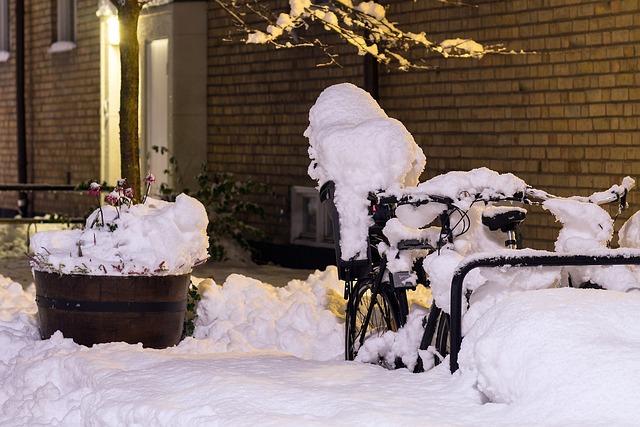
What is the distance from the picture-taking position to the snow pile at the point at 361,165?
6914 mm

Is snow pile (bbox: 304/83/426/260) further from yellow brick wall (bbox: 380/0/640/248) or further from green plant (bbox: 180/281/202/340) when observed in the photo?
yellow brick wall (bbox: 380/0/640/248)

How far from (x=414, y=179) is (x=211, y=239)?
766 centimetres

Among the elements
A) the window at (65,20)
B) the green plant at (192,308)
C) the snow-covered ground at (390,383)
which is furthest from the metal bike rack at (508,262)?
the window at (65,20)

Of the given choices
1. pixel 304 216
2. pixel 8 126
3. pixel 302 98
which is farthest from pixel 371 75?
pixel 8 126

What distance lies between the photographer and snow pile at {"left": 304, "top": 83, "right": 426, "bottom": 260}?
22.7 ft

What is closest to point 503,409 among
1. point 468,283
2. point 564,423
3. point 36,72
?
point 564,423

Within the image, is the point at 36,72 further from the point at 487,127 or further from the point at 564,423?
the point at 564,423

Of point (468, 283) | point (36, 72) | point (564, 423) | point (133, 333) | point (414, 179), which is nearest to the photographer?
point (564, 423)

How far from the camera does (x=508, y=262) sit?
5152mm

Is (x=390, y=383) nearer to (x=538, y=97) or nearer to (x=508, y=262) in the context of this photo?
(x=508, y=262)

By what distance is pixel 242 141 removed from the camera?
619 inches

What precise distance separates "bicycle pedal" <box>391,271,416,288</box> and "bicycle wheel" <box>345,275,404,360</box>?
0.31 feet

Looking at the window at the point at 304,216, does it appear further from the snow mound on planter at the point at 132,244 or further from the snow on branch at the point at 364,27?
the snow mound on planter at the point at 132,244

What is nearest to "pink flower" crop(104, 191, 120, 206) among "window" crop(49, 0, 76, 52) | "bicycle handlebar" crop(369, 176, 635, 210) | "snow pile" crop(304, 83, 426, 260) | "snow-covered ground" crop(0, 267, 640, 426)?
"snow-covered ground" crop(0, 267, 640, 426)
